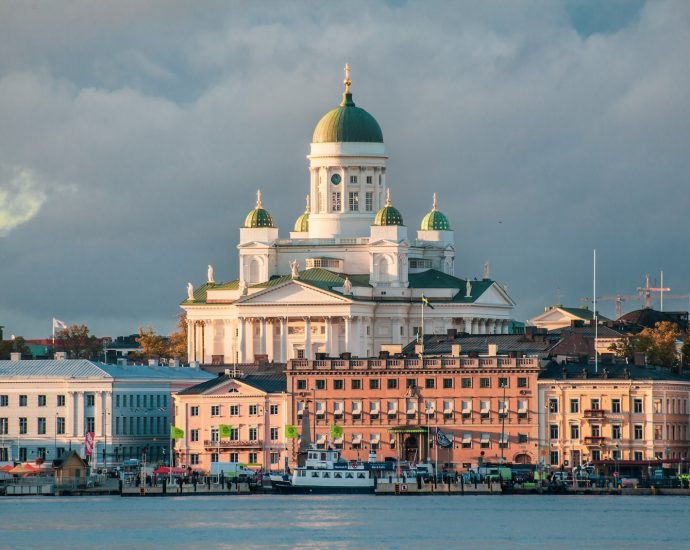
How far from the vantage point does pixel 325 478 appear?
19400cm

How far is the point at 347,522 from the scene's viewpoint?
17262cm

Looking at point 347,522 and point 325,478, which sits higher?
point 325,478

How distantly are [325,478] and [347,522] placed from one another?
21.4 m

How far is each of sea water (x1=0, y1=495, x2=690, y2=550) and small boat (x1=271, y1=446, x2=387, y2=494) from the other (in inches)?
32.1

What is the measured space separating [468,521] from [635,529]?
8.61 m

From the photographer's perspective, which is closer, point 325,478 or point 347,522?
point 347,522

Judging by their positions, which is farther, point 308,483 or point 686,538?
point 308,483

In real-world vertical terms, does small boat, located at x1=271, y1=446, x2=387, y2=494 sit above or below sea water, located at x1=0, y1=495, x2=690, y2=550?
above

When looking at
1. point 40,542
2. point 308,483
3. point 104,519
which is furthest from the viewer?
point 308,483

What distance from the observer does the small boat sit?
194m

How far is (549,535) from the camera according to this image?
540 ft

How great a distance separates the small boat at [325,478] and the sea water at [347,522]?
815 mm

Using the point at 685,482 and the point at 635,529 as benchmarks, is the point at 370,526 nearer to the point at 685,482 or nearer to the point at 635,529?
the point at 635,529

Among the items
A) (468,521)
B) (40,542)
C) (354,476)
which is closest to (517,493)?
(354,476)
